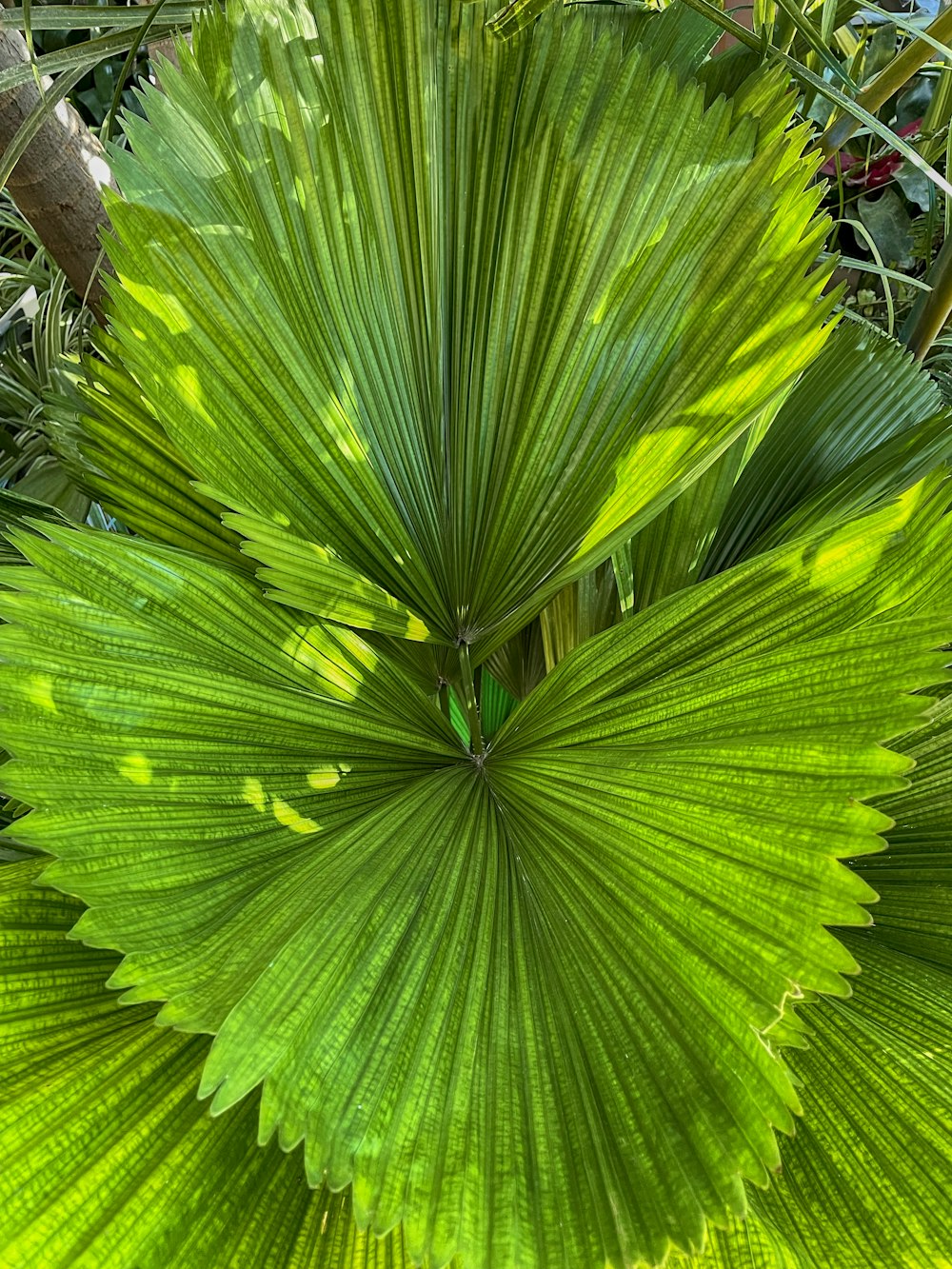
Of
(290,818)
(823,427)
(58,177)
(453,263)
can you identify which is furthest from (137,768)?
(58,177)

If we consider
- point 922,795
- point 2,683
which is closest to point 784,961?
point 922,795

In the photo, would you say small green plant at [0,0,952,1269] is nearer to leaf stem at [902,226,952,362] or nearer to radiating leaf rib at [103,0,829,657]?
radiating leaf rib at [103,0,829,657]

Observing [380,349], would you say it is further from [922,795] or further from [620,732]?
[922,795]

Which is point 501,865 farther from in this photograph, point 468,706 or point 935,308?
point 935,308

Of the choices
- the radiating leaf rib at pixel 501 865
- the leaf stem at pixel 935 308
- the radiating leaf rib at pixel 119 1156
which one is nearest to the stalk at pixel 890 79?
the leaf stem at pixel 935 308

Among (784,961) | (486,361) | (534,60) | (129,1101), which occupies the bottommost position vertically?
(129,1101)
